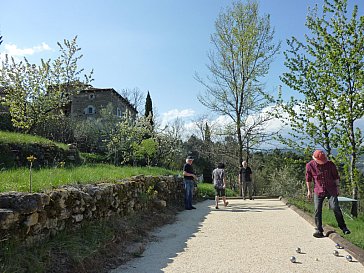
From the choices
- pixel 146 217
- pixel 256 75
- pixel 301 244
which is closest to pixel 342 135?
pixel 301 244

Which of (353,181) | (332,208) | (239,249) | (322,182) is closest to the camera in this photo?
(239,249)

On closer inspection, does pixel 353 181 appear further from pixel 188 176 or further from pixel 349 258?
pixel 349 258

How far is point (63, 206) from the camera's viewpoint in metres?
5.02

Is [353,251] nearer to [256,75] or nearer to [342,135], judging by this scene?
[342,135]

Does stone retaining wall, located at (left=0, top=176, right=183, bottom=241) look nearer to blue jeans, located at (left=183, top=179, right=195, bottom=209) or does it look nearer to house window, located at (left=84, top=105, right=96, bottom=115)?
blue jeans, located at (left=183, top=179, right=195, bottom=209)

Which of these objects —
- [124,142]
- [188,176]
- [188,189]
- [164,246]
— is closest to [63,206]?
[164,246]

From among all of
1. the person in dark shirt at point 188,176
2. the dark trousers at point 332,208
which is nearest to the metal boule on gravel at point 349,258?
the dark trousers at point 332,208

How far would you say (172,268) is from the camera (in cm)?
503

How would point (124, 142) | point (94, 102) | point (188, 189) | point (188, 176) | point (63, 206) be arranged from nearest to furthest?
point (63, 206), point (188, 176), point (188, 189), point (124, 142), point (94, 102)

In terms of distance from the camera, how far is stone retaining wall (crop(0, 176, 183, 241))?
4.00m

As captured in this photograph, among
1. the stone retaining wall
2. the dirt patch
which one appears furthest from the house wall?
the dirt patch

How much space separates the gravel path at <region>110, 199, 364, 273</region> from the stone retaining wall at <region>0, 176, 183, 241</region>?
3.39ft

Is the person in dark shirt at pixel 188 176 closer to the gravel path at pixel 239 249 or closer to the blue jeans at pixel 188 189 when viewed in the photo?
the blue jeans at pixel 188 189

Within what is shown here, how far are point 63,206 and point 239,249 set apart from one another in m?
3.16
